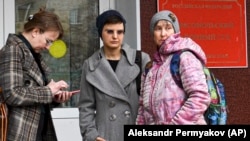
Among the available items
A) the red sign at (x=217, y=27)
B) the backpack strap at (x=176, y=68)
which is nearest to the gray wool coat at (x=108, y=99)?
the backpack strap at (x=176, y=68)

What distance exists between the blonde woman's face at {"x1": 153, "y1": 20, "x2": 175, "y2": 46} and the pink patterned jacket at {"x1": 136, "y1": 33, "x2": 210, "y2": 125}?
0.18 feet

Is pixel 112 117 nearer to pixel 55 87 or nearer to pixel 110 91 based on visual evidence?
pixel 110 91

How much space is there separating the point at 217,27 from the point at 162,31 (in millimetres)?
2880

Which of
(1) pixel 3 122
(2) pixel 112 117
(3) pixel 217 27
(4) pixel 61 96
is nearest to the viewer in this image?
(1) pixel 3 122

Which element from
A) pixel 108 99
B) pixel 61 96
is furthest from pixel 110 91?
pixel 61 96

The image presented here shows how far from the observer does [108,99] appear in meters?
3.71

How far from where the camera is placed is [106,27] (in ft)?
12.2

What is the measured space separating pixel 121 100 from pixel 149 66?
13.3 inches

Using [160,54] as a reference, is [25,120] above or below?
below

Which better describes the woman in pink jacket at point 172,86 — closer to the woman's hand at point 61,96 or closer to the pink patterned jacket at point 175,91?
the pink patterned jacket at point 175,91

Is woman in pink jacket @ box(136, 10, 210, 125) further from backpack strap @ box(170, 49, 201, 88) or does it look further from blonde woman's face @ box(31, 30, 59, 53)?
blonde woman's face @ box(31, 30, 59, 53)

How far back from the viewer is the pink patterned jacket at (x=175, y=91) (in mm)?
3104

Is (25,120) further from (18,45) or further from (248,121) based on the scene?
(248,121)

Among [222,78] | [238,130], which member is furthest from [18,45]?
[222,78]
